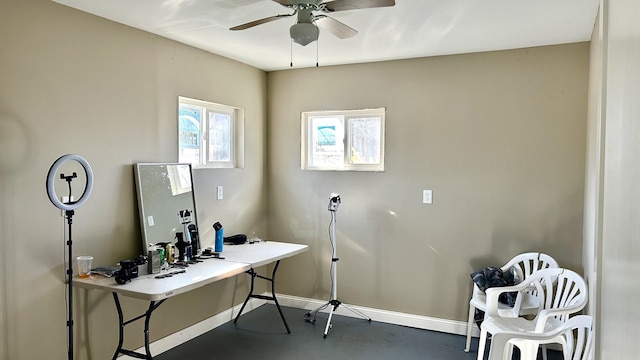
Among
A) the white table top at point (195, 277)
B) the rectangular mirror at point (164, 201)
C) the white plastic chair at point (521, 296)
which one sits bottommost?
the white plastic chair at point (521, 296)

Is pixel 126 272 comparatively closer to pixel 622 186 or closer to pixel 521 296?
pixel 521 296

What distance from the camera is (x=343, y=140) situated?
4539mm

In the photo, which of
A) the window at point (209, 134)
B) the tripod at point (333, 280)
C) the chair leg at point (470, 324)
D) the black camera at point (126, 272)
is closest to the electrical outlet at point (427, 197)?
the tripod at point (333, 280)

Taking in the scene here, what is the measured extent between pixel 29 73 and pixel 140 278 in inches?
54.2

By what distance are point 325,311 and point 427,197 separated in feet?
5.06

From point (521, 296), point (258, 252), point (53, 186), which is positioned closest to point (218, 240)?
point (258, 252)

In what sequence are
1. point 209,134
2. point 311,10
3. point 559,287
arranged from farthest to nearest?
point 209,134 → point 559,287 → point 311,10

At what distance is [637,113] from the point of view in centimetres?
42

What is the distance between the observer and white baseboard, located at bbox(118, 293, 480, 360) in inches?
146

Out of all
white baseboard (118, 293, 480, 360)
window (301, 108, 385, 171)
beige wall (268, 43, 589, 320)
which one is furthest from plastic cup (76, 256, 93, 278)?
window (301, 108, 385, 171)

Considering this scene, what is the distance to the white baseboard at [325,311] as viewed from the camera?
12.1 feet

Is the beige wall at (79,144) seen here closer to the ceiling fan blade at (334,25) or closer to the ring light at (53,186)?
the ring light at (53,186)

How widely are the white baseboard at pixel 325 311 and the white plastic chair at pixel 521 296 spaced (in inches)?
9.8

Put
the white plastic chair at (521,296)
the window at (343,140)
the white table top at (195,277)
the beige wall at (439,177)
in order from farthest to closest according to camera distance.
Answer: the window at (343,140)
the beige wall at (439,177)
the white plastic chair at (521,296)
the white table top at (195,277)
